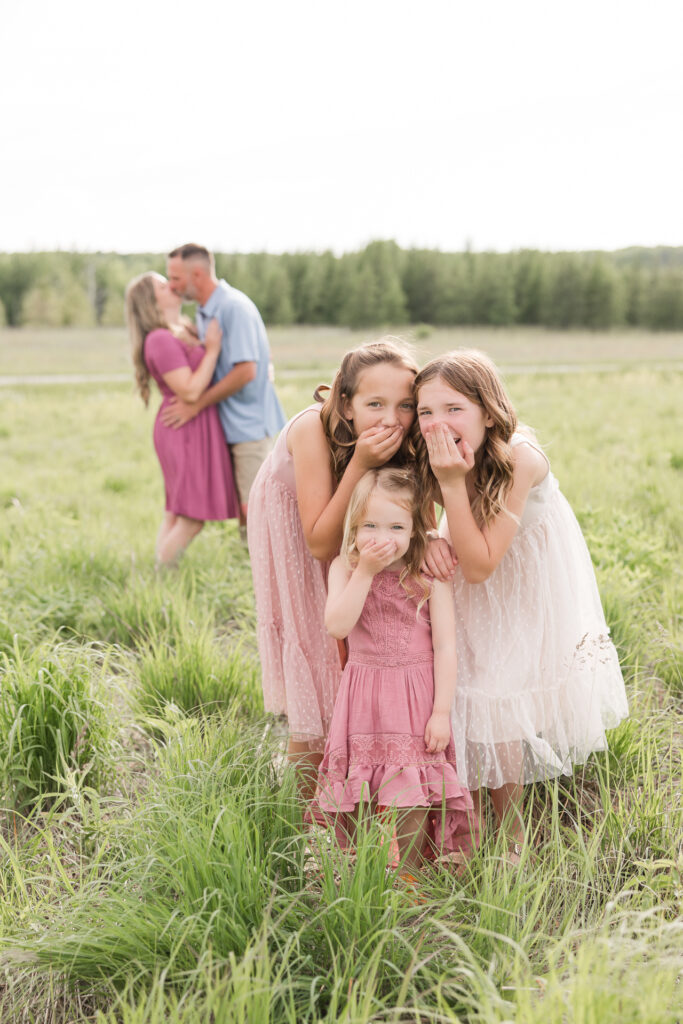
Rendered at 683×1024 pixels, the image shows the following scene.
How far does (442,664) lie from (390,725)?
0.24m

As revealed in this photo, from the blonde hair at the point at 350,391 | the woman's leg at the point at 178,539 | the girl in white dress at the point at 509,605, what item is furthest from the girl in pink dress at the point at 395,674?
the woman's leg at the point at 178,539

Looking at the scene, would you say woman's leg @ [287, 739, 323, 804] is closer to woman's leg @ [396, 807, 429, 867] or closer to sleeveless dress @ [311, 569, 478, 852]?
sleeveless dress @ [311, 569, 478, 852]

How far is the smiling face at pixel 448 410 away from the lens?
7.79 feet

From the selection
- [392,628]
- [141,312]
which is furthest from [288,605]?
[141,312]

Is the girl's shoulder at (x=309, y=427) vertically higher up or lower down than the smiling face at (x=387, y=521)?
higher up

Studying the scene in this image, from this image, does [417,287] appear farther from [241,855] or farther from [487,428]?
[241,855]

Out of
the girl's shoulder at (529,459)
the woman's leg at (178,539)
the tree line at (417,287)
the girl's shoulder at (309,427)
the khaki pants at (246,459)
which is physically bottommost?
the woman's leg at (178,539)

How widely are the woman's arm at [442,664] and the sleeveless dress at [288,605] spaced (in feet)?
1.78

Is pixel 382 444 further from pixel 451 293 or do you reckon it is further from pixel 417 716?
pixel 451 293

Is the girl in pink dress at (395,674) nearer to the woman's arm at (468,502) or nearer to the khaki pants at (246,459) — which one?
the woman's arm at (468,502)

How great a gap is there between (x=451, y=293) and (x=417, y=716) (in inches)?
2609

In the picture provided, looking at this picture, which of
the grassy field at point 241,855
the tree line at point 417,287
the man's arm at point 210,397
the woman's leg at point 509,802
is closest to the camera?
the grassy field at point 241,855

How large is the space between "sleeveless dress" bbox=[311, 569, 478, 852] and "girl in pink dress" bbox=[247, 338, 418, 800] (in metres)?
0.17

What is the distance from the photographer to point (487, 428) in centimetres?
250
